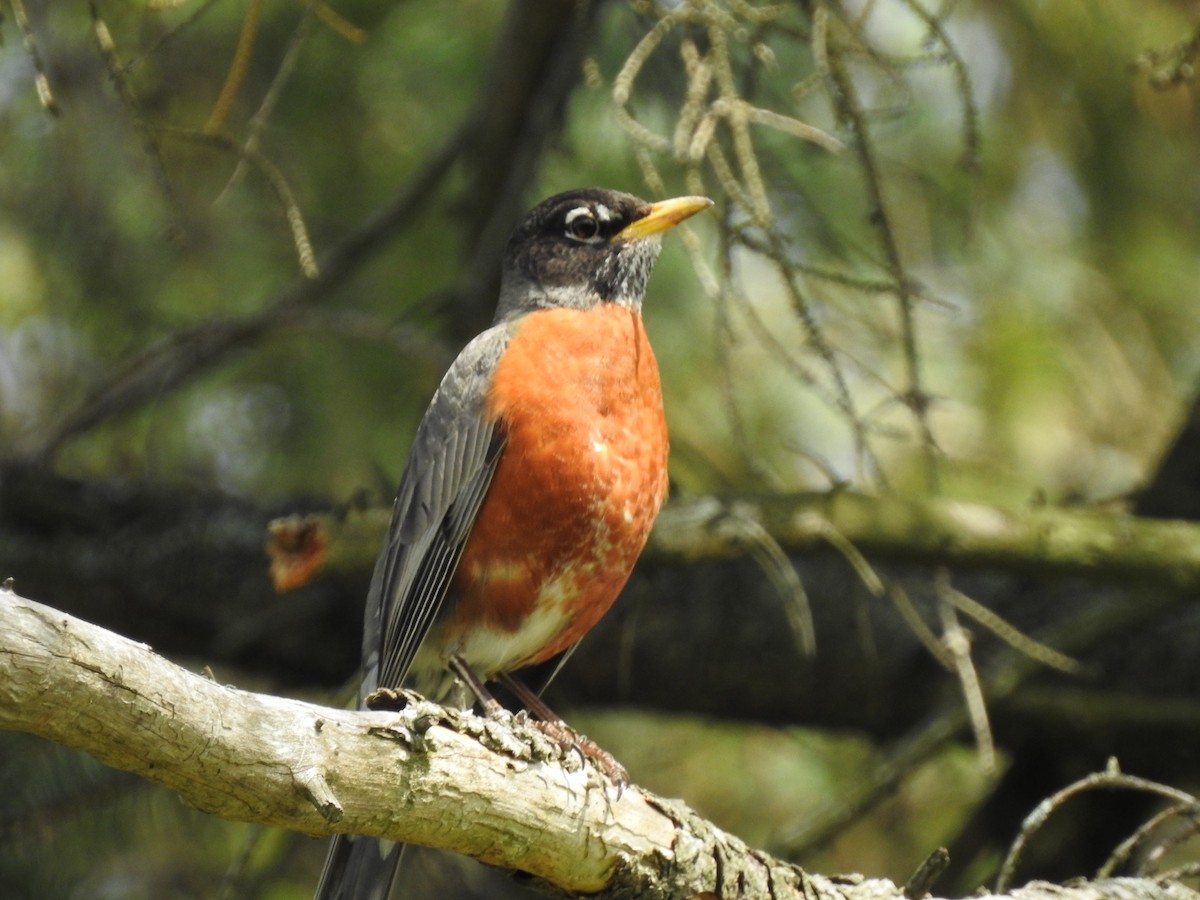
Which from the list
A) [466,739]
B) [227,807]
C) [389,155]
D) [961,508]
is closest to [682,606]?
[961,508]

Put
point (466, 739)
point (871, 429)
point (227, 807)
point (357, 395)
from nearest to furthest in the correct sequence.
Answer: point (227, 807)
point (466, 739)
point (871, 429)
point (357, 395)

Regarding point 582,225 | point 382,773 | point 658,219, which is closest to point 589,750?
point 382,773

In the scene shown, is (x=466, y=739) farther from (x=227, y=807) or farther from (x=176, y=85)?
(x=176, y=85)

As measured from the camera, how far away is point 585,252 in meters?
3.72

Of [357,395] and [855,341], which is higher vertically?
[855,341]

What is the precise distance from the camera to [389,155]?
4.84 metres

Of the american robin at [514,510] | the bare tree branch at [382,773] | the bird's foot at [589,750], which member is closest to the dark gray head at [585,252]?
the american robin at [514,510]

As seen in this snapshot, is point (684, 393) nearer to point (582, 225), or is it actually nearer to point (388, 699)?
point (582, 225)

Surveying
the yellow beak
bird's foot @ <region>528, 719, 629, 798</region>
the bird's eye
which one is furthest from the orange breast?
the bird's eye

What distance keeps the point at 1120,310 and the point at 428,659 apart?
305 centimetres

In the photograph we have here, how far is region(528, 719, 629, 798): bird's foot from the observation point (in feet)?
8.11

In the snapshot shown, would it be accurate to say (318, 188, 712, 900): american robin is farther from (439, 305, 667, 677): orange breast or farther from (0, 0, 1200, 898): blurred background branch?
(0, 0, 1200, 898): blurred background branch

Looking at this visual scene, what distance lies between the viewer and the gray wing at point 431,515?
318 cm

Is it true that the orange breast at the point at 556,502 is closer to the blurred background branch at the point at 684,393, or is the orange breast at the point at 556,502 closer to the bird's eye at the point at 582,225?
the blurred background branch at the point at 684,393
